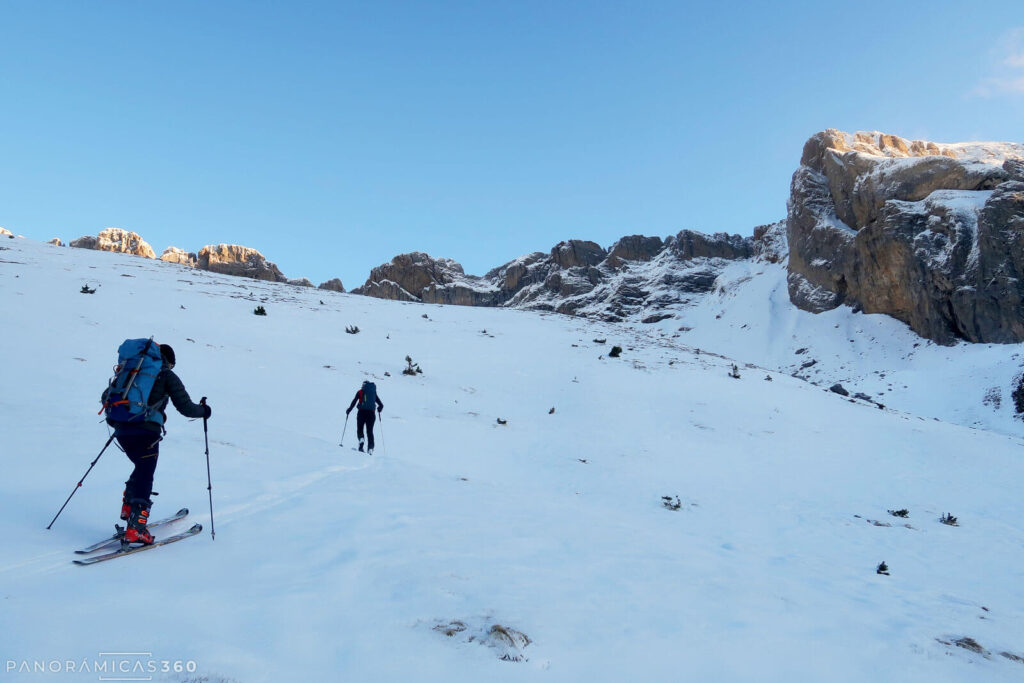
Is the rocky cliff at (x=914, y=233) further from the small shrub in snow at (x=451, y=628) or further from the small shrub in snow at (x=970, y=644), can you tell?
the small shrub in snow at (x=451, y=628)

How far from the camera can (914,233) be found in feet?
152

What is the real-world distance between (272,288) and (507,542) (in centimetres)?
3403

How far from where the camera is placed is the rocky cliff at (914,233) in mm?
39500

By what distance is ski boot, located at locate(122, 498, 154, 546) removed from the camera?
171 inches

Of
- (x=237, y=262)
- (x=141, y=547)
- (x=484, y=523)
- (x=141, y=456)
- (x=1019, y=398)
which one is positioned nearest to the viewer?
(x=141, y=547)

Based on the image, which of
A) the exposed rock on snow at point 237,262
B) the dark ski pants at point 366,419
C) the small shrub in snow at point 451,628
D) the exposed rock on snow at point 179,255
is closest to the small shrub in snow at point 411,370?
the dark ski pants at point 366,419

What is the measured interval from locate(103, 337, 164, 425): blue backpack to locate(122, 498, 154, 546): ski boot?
0.77m

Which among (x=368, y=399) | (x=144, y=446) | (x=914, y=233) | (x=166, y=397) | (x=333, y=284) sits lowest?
(x=368, y=399)

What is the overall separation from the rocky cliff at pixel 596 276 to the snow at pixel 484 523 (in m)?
59.5

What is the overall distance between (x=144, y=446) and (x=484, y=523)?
364cm

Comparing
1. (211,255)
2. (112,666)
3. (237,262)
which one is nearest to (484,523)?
(112,666)

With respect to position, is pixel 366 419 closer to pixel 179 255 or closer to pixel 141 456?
pixel 141 456

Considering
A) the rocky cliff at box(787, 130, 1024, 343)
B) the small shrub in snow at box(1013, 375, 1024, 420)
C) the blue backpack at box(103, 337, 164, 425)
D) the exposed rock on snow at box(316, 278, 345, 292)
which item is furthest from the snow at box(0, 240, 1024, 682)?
the exposed rock on snow at box(316, 278, 345, 292)

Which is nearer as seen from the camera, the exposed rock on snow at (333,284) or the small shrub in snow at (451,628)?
the small shrub in snow at (451,628)
